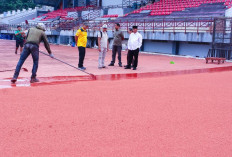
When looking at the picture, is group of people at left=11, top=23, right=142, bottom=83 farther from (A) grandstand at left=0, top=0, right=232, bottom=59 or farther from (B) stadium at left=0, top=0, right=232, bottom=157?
(A) grandstand at left=0, top=0, right=232, bottom=59

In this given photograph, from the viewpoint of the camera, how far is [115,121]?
479 centimetres

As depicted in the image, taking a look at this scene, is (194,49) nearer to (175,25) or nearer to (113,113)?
(175,25)

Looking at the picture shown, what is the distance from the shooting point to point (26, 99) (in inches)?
243

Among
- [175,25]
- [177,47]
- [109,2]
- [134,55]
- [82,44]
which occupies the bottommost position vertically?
[134,55]

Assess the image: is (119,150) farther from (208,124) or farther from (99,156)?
(208,124)

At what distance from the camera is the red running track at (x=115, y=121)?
11.9ft

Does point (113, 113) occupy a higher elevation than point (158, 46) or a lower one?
lower

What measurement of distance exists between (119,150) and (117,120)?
4.20ft

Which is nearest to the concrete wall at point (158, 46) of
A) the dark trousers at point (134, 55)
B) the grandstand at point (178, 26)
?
the grandstand at point (178, 26)

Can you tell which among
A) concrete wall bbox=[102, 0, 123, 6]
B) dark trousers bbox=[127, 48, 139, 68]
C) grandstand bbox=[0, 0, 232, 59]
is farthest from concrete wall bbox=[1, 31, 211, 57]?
concrete wall bbox=[102, 0, 123, 6]

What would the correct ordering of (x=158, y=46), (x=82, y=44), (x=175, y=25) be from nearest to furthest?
(x=82, y=44)
(x=175, y=25)
(x=158, y=46)

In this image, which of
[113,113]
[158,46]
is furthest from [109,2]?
[113,113]

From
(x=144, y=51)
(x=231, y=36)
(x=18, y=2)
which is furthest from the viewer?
(x=18, y=2)

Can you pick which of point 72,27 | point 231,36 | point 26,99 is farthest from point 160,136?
point 72,27
